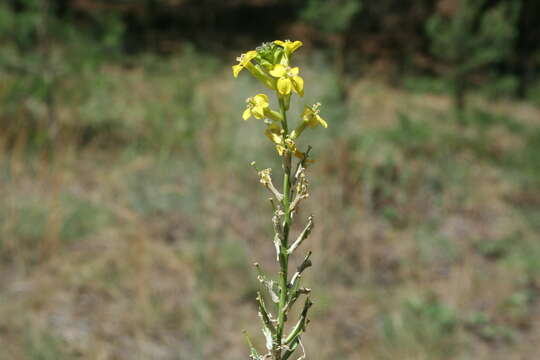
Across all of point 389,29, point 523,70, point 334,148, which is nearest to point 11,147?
point 334,148

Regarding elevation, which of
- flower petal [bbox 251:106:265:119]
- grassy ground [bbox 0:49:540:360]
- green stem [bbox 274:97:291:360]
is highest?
grassy ground [bbox 0:49:540:360]

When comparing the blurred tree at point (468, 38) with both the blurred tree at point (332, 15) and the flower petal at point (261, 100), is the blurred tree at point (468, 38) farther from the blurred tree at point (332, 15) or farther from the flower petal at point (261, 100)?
the flower petal at point (261, 100)

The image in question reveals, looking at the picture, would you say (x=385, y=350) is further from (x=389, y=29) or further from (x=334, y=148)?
(x=389, y=29)

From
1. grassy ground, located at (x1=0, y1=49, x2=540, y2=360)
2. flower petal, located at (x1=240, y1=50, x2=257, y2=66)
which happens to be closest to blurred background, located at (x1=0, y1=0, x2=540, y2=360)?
grassy ground, located at (x1=0, y1=49, x2=540, y2=360)

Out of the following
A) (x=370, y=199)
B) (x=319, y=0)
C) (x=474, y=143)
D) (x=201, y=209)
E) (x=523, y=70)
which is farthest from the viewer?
(x=523, y=70)

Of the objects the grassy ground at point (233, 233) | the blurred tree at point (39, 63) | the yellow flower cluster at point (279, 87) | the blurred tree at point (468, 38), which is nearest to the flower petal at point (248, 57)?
the yellow flower cluster at point (279, 87)

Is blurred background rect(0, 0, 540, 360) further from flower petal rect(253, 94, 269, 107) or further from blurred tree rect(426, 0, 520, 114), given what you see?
flower petal rect(253, 94, 269, 107)

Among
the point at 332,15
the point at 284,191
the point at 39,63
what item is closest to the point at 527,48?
the point at 332,15
